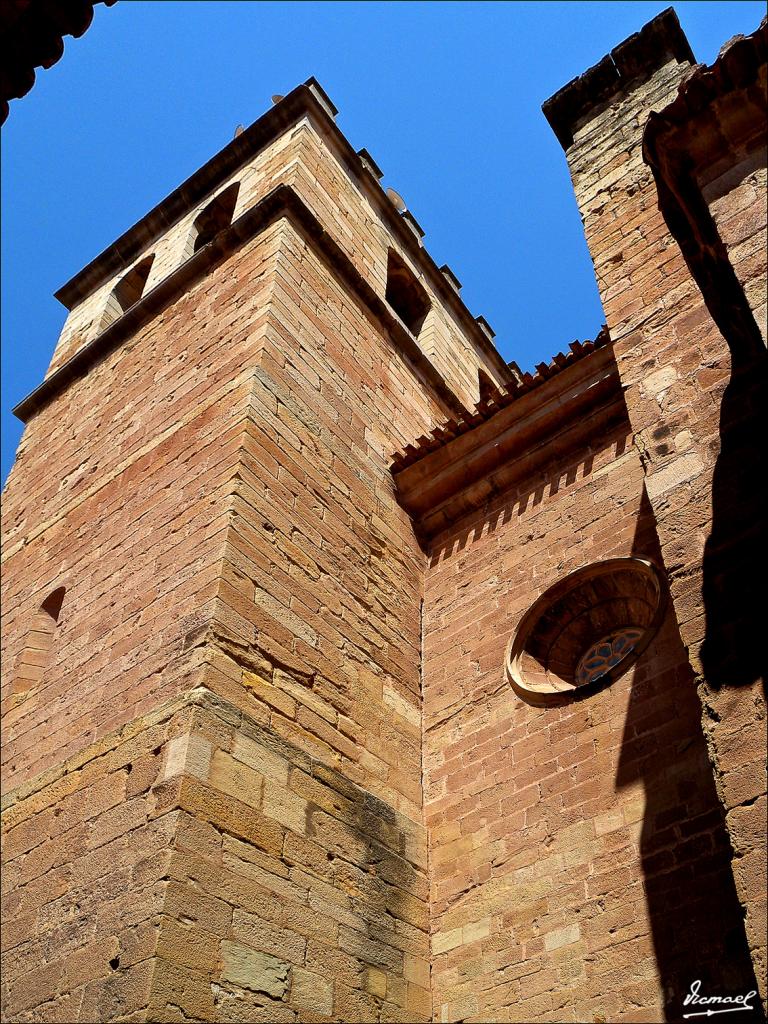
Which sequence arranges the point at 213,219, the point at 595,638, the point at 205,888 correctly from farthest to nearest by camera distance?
the point at 213,219, the point at 595,638, the point at 205,888

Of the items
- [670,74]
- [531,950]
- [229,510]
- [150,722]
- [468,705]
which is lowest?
[531,950]

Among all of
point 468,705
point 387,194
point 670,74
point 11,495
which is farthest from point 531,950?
point 387,194

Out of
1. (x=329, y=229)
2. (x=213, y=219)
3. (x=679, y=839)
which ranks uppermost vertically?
(x=213, y=219)

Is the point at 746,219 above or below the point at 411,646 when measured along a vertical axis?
below

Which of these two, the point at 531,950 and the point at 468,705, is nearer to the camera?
the point at 531,950

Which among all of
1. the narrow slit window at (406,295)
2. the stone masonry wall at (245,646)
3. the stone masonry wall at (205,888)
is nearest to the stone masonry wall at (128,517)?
the stone masonry wall at (245,646)

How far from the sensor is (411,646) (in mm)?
7855

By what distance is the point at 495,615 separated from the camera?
24.7 ft

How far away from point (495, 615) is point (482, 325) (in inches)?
323

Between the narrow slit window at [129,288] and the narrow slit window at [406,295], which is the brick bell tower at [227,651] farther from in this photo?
the narrow slit window at [129,288]

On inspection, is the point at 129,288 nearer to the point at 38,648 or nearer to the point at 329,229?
the point at 329,229

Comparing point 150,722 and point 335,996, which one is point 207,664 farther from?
point 335,996

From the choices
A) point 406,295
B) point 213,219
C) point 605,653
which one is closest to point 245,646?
point 605,653

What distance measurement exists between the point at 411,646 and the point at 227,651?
229cm
